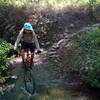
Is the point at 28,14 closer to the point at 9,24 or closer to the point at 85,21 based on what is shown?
the point at 9,24

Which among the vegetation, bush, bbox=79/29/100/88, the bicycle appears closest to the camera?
bush, bbox=79/29/100/88

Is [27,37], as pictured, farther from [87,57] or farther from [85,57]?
[85,57]

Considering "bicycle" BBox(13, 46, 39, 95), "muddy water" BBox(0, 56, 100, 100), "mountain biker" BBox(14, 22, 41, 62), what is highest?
"mountain biker" BBox(14, 22, 41, 62)

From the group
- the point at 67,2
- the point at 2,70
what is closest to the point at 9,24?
the point at 67,2

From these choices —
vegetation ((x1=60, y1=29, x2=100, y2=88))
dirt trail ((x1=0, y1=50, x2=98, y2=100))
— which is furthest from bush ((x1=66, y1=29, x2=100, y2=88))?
dirt trail ((x1=0, y1=50, x2=98, y2=100))

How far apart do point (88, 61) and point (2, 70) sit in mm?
3155

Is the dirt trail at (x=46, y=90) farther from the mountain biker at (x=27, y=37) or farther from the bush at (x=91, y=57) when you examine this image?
the mountain biker at (x=27, y=37)

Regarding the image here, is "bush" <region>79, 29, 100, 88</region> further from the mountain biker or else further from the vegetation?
the mountain biker

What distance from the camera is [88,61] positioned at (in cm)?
834

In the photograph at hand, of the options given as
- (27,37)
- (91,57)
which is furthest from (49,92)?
(91,57)

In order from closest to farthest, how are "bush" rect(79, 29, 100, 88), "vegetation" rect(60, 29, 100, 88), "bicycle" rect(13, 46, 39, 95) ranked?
"bush" rect(79, 29, 100, 88), "vegetation" rect(60, 29, 100, 88), "bicycle" rect(13, 46, 39, 95)

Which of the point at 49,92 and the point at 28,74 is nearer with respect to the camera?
the point at 49,92

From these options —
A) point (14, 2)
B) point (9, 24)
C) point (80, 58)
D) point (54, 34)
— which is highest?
point (14, 2)

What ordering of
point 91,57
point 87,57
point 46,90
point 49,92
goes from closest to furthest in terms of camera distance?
point 49,92, point 46,90, point 91,57, point 87,57
